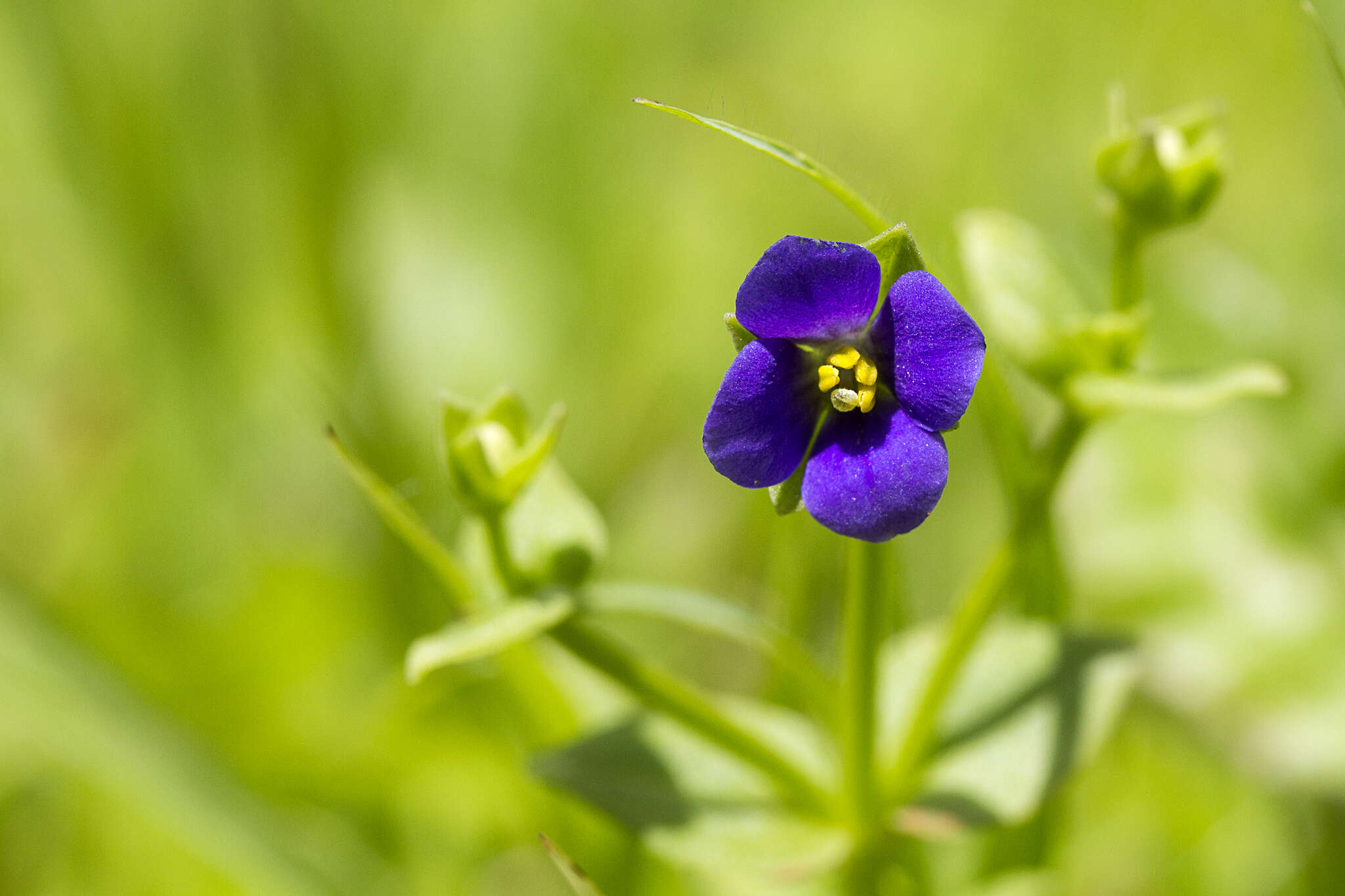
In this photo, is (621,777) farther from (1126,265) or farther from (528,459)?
(1126,265)

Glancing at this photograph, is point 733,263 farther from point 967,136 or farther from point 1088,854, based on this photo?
point 1088,854

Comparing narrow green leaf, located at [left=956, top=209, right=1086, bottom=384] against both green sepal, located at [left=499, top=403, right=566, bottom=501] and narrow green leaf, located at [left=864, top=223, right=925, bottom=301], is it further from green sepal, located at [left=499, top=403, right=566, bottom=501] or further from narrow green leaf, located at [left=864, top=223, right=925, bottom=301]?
green sepal, located at [left=499, top=403, right=566, bottom=501]

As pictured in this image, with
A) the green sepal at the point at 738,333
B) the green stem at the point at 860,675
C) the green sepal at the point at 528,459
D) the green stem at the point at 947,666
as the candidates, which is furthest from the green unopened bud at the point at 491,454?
the green stem at the point at 947,666

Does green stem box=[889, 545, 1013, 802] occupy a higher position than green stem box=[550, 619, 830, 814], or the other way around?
green stem box=[889, 545, 1013, 802]

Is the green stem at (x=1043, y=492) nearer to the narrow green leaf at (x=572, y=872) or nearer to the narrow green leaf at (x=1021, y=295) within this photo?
the narrow green leaf at (x=1021, y=295)

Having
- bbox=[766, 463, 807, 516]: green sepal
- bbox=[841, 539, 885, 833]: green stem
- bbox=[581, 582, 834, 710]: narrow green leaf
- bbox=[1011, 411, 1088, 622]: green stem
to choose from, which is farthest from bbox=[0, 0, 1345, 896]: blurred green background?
bbox=[766, 463, 807, 516]: green sepal

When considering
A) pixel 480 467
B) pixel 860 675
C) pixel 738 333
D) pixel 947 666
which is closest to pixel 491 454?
pixel 480 467
